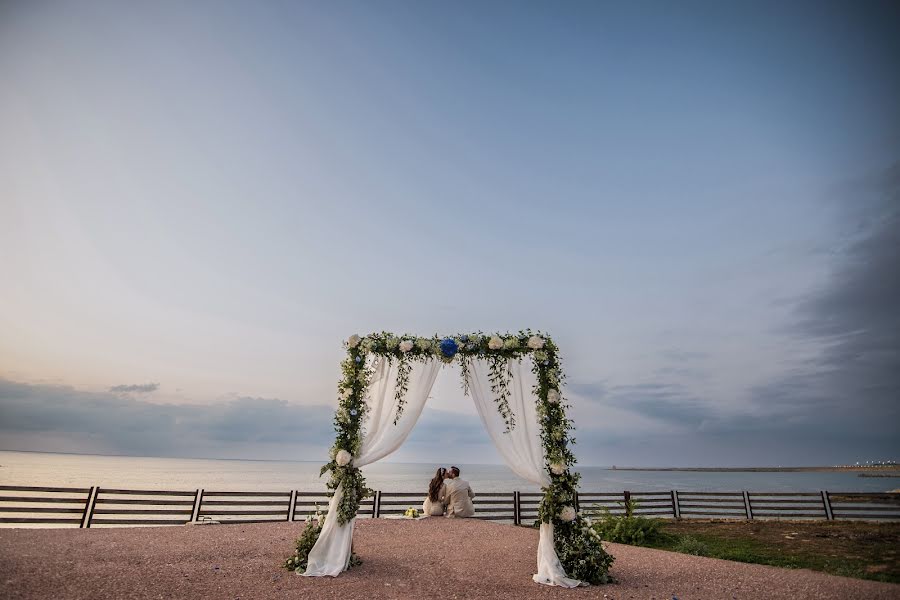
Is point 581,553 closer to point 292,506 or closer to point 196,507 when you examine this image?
point 292,506

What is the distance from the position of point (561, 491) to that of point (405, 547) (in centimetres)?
363

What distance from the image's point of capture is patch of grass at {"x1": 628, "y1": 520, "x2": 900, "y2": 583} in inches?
324

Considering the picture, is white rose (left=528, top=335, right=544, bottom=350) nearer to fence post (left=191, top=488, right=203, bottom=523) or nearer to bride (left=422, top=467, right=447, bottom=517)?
bride (left=422, top=467, right=447, bottom=517)

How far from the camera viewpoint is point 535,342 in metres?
7.68

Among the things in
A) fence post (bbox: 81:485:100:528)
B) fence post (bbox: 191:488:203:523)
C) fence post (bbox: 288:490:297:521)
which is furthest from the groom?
fence post (bbox: 81:485:100:528)

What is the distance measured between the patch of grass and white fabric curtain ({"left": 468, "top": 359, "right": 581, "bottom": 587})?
4.79 m

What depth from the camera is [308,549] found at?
706 centimetres

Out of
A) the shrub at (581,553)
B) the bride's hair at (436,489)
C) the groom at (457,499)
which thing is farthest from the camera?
the bride's hair at (436,489)

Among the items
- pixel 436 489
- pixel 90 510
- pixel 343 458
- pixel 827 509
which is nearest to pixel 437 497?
pixel 436 489

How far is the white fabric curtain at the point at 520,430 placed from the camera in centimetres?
700

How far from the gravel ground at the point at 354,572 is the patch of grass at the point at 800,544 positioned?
101 cm

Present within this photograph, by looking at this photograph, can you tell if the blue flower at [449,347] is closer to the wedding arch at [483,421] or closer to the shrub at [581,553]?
the wedding arch at [483,421]

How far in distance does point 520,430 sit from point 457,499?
20.5ft

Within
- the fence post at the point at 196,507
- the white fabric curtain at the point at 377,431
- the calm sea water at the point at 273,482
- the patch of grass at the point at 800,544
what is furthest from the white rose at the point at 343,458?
the calm sea water at the point at 273,482
